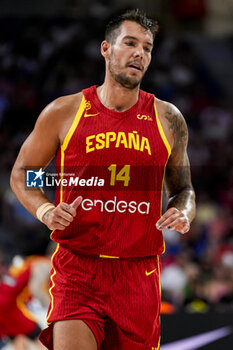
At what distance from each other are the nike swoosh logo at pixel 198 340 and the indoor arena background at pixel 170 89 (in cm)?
128

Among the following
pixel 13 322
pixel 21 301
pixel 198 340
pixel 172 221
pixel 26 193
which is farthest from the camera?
pixel 21 301

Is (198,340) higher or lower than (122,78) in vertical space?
lower

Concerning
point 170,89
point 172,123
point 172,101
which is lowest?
point 172,123

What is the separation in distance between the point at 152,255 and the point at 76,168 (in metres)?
0.64

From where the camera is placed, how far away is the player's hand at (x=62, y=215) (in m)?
2.98

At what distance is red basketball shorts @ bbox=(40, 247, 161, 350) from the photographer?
3.17m

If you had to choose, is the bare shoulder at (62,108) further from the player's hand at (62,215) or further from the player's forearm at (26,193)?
the player's hand at (62,215)

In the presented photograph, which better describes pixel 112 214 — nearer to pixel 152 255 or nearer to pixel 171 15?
pixel 152 255

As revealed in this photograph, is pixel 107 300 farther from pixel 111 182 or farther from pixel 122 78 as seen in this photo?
pixel 122 78

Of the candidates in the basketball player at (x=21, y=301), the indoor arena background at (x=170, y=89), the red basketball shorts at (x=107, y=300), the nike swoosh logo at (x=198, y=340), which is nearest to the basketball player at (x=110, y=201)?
the red basketball shorts at (x=107, y=300)

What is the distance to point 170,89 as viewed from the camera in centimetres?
1283

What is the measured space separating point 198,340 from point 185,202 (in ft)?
7.59

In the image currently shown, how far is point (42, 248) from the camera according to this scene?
8742mm

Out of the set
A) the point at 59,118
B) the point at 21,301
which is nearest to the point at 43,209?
the point at 59,118
